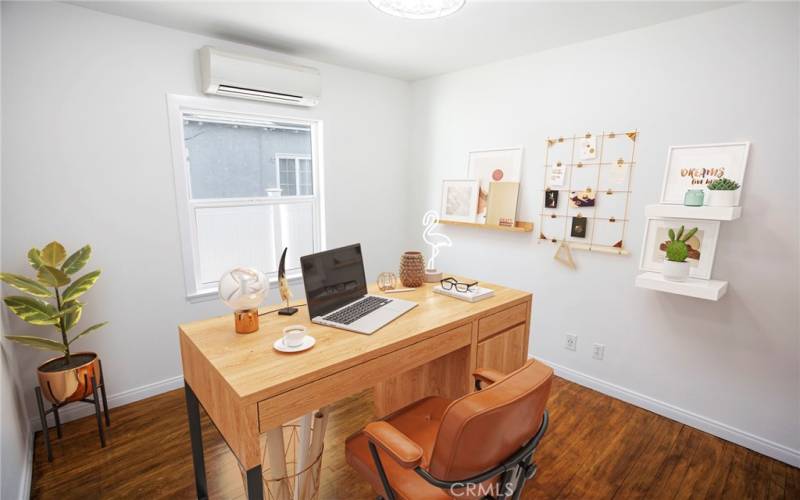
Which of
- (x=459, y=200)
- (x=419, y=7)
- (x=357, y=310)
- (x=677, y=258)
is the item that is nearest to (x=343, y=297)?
(x=357, y=310)

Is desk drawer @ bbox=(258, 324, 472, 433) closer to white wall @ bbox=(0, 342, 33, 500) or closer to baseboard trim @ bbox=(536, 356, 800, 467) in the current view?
white wall @ bbox=(0, 342, 33, 500)

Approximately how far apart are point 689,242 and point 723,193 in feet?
1.24

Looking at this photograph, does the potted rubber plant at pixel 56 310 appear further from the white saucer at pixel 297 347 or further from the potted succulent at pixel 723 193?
the potted succulent at pixel 723 193

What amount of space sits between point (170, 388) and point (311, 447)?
179cm

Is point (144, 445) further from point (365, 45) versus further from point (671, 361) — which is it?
point (671, 361)

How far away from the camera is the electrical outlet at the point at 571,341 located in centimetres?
298

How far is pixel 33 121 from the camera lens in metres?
2.18

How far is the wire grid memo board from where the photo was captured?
8.57 ft

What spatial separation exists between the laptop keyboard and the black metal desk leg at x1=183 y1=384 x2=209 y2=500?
67 cm

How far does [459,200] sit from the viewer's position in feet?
11.7

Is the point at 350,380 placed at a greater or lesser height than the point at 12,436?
greater

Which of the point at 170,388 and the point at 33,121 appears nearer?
the point at 33,121

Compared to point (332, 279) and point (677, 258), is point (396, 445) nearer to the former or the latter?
point (332, 279)

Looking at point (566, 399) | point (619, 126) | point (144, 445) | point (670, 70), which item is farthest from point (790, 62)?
point (144, 445)
